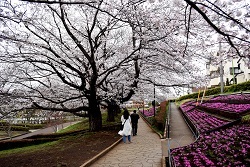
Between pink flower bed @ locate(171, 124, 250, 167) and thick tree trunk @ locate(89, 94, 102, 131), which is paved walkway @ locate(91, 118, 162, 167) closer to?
pink flower bed @ locate(171, 124, 250, 167)

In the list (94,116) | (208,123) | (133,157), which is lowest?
(133,157)

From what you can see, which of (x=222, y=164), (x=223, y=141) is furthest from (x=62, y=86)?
(x=222, y=164)

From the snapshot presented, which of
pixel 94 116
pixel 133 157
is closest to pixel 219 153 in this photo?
pixel 133 157

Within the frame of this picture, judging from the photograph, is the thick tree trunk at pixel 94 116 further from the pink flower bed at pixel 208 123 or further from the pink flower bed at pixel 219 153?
the pink flower bed at pixel 219 153

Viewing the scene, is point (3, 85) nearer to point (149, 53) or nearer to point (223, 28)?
point (149, 53)

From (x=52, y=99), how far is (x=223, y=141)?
10.0 m

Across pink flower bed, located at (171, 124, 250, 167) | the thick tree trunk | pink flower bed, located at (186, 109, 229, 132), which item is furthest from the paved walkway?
the thick tree trunk

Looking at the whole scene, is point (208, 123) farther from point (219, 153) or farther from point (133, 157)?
point (219, 153)

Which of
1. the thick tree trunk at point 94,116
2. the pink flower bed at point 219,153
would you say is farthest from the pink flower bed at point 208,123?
the thick tree trunk at point 94,116

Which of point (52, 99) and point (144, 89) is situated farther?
point (144, 89)

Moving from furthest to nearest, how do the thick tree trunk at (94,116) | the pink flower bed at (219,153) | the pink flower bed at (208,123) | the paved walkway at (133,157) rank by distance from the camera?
the thick tree trunk at (94,116), the pink flower bed at (208,123), the paved walkway at (133,157), the pink flower bed at (219,153)

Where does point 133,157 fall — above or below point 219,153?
below

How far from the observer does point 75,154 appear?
893 centimetres

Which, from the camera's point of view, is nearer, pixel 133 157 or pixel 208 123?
pixel 133 157
